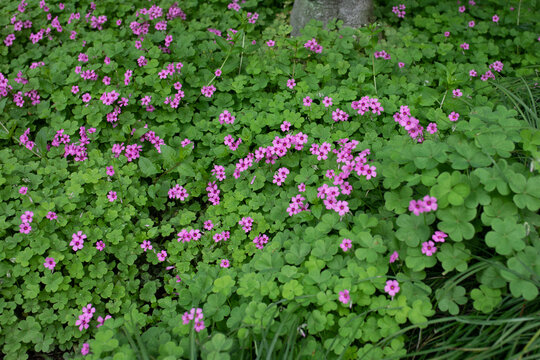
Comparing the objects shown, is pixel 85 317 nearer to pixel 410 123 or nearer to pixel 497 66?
pixel 410 123

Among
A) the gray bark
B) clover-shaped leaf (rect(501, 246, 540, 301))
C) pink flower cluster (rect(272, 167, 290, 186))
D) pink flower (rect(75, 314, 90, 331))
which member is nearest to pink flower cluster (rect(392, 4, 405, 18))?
the gray bark

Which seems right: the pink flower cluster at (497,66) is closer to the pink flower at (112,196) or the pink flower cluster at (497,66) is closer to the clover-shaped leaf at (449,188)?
the clover-shaped leaf at (449,188)

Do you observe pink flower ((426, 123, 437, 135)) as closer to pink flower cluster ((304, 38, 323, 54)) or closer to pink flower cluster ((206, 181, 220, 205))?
pink flower cluster ((304, 38, 323, 54))

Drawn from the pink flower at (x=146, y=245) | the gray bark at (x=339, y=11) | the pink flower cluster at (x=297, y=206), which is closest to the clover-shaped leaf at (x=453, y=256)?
the pink flower cluster at (x=297, y=206)

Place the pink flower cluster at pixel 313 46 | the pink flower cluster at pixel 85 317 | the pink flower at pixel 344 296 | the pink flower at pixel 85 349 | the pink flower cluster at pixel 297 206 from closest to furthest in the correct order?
the pink flower at pixel 344 296 → the pink flower at pixel 85 349 → the pink flower cluster at pixel 85 317 → the pink flower cluster at pixel 297 206 → the pink flower cluster at pixel 313 46

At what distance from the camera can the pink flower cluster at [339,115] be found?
355cm

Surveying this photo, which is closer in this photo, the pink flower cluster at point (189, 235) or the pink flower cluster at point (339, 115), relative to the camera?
the pink flower cluster at point (189, 235)

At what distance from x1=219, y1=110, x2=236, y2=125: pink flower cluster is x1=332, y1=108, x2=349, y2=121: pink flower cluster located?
2.80 ft

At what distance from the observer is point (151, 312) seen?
3.21m

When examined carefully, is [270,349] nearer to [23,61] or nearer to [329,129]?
[329,129]

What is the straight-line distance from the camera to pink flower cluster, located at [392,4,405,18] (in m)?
4.78

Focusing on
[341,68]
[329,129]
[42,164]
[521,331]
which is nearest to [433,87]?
[341,68]

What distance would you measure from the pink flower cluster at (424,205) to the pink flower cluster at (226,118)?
1.85 metres

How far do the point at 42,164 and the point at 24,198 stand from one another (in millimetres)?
499
